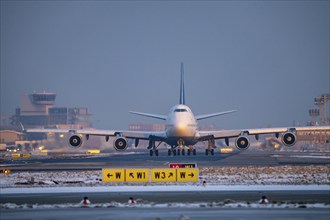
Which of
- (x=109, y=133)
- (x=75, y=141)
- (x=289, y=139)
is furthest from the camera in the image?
(x=109, y=133)

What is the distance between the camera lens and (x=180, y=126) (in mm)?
86688

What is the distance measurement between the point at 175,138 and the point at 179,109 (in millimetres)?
3735

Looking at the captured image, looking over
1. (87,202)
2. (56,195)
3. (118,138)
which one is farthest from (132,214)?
(118,138)

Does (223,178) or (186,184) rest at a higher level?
(223,178)

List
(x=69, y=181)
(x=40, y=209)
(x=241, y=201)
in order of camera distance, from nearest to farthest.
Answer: (x=40, y=209), (x=241, y=201), (x=69, y=181)

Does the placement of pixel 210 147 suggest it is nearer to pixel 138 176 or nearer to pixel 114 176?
pixel 138 176

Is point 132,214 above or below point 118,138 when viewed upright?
below

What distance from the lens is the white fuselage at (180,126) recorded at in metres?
87.0

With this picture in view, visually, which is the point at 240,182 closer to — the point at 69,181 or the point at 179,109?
the point at 69,181

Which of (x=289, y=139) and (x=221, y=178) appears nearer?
(x=221, y=178)

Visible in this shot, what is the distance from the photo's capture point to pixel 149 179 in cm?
4747

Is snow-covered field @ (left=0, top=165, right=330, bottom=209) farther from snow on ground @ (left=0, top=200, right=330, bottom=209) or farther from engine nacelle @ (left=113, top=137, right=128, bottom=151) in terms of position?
engine nacelle @ (left=113, top=137, right=128, bottom=151)

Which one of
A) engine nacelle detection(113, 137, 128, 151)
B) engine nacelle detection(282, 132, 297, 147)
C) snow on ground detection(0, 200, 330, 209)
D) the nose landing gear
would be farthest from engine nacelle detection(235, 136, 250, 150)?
snow on ground detection(0, 200, 330, 209)

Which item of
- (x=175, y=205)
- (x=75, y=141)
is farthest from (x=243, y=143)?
(x=175, y=205)
